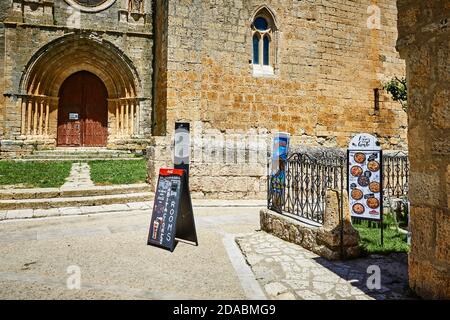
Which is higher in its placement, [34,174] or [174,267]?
[34,174]

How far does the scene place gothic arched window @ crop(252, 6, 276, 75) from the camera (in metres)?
9.91

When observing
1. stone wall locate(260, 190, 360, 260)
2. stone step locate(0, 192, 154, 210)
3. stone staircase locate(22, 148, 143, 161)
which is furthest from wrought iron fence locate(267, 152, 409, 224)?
stone staircase locate(22, 148, 143, 161)

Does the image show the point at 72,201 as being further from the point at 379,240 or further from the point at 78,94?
the point at 78,94

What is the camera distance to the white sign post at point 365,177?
523 cm

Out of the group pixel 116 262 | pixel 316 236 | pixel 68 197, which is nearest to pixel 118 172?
pixel 68 197

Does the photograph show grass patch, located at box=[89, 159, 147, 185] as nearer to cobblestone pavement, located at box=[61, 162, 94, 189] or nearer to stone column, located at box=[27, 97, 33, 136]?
cobblestone pavement, located at box=[61, 162, 94, 189]

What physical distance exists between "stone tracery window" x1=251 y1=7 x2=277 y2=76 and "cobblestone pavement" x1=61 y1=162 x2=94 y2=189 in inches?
226

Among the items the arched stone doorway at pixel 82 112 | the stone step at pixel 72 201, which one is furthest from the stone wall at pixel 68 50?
the stone step at pixel 72 201

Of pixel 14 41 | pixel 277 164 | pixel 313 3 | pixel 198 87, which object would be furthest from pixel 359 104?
pixel 14 41

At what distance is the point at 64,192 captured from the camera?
767 cm

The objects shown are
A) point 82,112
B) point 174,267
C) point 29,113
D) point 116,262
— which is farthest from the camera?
point 82,112

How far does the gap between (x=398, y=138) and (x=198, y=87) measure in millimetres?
7746

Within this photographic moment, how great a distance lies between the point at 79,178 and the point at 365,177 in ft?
24.5

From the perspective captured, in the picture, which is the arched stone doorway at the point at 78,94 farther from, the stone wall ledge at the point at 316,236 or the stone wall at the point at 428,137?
the stone wall at the point at 428,137
